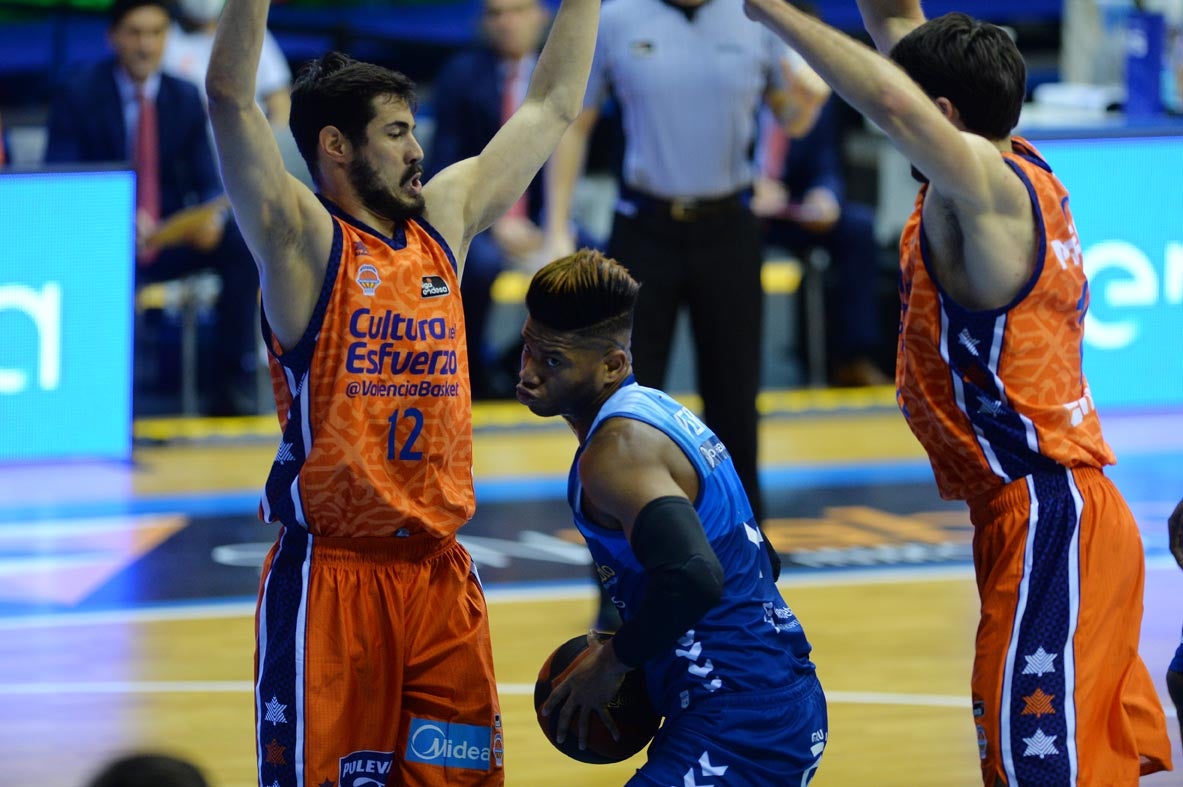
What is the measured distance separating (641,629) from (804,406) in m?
7.60

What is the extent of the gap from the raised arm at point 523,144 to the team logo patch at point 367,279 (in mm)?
275

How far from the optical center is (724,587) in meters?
3.47

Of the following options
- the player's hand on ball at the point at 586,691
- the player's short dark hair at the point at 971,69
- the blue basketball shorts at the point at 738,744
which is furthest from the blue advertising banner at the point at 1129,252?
the player's hand on ball at the point at 586,691

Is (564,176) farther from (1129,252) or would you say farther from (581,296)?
(581,296)

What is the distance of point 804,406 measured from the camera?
35.4 feet

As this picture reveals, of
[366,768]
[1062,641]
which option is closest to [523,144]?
[366,768]

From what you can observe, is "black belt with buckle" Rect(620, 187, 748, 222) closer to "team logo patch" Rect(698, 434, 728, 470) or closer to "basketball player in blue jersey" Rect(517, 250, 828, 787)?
"basketball player in blue jersey" Rect(517, 250, 828, 787)

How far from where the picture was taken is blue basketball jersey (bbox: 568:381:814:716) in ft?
11.3

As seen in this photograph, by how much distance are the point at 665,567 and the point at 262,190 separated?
41.8 inches

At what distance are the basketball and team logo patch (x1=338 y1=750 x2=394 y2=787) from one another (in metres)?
0.32

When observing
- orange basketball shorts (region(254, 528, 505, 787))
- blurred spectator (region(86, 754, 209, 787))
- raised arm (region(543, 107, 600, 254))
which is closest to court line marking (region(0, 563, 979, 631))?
raised arm (region(543, 107, 600, 254))

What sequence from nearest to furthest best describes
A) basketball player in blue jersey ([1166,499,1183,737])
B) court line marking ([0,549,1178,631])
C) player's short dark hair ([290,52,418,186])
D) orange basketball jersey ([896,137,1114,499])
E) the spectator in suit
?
orange basketball jersey ([896,137,1114,499]) → player's short dark hair ([290,52,418,186]) → basketball player in blue jersey ([1166,499,1183,737]) → court line marking ([0,549,1178,631]) → the spectator in suit

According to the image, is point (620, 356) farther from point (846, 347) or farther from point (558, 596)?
point (846, 347)

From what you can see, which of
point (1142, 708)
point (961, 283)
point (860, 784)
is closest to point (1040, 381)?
point (961, 283)
